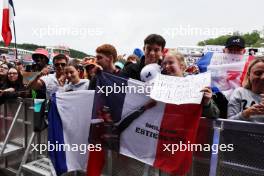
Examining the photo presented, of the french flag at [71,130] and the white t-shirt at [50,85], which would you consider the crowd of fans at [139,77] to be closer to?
the white t-shirt at [50,85]

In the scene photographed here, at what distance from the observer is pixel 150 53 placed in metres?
3.60

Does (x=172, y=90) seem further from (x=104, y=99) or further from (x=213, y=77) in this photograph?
(x=213, y=77)

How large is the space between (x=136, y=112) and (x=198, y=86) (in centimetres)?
67

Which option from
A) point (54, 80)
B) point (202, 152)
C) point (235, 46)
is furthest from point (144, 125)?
point (54, 80)

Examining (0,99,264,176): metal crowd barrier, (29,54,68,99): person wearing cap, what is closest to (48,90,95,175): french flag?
(0,99,264,176): metal crowd barrier

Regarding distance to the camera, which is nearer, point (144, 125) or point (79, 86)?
point (144, 125)

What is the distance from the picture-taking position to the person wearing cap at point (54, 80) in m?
4.56

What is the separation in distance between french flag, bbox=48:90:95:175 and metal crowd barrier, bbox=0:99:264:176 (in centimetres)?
20

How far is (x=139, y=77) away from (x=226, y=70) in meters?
1.00

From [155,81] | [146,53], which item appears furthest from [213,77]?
[155,81]

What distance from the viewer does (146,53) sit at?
11.9 feet

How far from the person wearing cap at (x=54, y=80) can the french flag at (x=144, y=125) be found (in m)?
1.25

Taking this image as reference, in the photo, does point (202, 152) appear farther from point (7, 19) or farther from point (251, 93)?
point (7, 19)

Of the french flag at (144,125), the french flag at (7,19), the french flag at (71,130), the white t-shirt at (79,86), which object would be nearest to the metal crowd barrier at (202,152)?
the french flag at (144,125)
